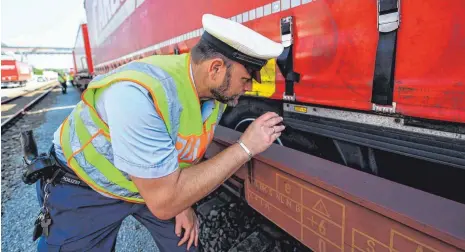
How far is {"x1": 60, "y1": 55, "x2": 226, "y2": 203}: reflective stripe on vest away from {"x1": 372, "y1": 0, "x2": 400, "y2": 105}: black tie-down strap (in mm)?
745

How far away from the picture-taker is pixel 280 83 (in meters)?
1.75

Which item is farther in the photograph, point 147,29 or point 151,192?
point 147,29

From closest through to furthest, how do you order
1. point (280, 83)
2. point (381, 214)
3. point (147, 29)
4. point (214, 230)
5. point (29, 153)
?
point (381, 214)
point (29, 153)
point (280, 83)
point (214, 230)
point (147, 29)

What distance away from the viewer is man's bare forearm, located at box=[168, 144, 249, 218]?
1.08 metres

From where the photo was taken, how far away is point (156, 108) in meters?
1.04

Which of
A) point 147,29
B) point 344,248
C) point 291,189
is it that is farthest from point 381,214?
point 147,29

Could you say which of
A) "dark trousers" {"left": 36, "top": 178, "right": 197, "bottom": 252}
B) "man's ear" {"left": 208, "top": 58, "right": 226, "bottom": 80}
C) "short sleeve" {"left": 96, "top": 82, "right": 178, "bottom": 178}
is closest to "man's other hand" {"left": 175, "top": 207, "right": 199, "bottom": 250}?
"dark trousers" {"left": 36, "top": 178, "right": 197, "bottom": 252}

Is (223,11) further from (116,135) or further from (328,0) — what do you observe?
(116,135)

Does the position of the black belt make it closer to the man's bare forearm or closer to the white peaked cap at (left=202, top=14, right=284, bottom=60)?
the man's bare forearm

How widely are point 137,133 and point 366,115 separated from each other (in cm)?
100

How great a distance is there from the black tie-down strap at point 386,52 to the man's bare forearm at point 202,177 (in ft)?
2.07

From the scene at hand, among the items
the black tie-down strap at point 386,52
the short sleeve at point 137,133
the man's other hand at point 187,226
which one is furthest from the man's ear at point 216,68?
the man's other hand at point 187,226

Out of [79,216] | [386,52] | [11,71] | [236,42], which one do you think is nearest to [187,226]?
[79,216]

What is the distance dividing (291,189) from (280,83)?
72 centimetres
